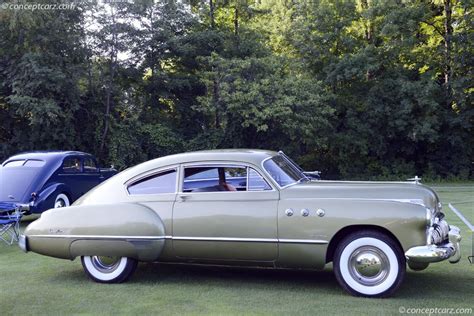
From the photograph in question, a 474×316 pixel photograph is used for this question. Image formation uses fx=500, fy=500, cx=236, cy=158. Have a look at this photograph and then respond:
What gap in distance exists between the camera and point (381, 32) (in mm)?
25391

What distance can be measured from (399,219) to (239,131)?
20.0 meters

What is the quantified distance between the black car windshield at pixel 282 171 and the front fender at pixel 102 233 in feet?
4.58

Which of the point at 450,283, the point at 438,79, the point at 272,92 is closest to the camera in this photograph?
the point at 450,283

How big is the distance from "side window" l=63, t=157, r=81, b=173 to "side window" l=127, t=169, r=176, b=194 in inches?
230

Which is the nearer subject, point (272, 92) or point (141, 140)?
point (272, 92)

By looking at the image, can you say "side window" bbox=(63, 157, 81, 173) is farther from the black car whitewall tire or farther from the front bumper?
the front bumper

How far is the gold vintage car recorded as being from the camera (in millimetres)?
5113

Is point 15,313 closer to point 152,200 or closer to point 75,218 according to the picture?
point 75,218

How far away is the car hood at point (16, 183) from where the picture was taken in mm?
10039

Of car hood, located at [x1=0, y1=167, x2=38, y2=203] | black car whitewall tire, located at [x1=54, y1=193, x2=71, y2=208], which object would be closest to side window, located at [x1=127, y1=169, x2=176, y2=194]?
car hood, located at [x1=0, y1=167, x2=38, y2=203]

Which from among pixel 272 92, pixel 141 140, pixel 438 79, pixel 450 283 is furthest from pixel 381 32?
pixel 450 283

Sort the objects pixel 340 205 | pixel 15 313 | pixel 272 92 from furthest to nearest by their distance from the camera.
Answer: pixel 272 92 → pixel 340 205 → pixel 15 313

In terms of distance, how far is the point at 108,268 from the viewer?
5.96 metres

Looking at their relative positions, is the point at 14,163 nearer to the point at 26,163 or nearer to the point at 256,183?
the point at 26,163
